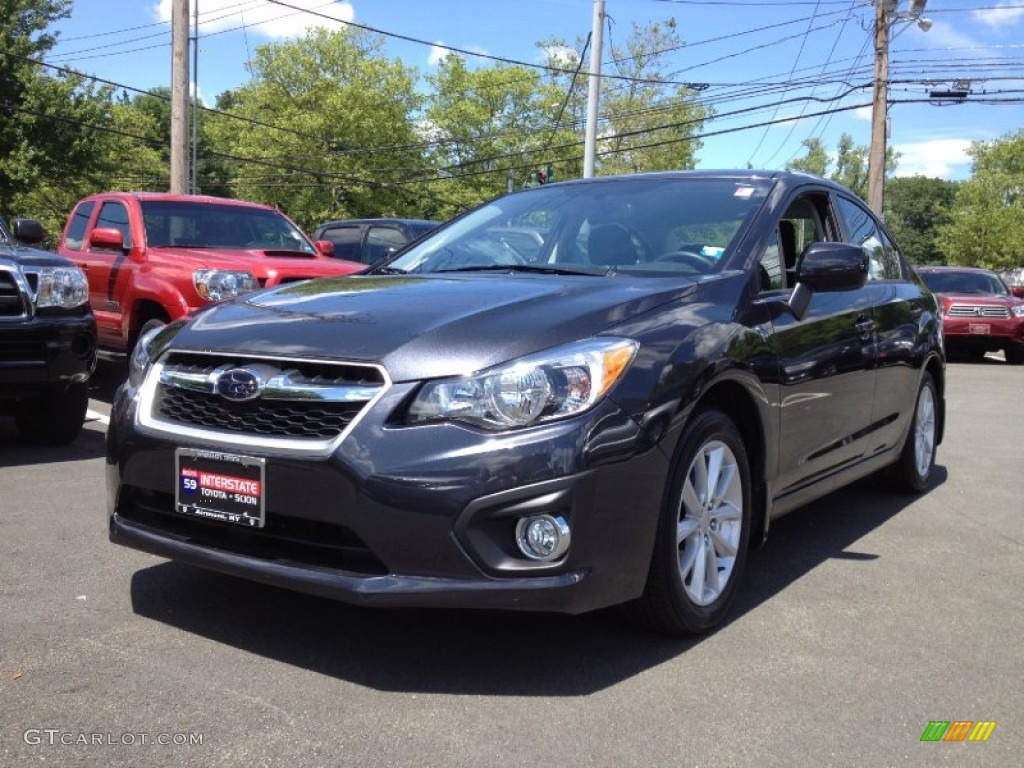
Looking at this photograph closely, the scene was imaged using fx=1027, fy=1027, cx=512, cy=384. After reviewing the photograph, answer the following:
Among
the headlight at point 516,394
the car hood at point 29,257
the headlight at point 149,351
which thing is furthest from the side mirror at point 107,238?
the headlight at point 516,394

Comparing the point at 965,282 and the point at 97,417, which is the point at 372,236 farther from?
the point at 965,282

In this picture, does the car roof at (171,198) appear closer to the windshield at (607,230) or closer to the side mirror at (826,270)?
the windshield at (607,230)

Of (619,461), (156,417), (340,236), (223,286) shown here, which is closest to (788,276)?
(619,461)

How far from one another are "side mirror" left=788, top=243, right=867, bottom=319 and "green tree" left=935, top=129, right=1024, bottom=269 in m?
62.4

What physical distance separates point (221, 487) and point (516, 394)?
0.96 m

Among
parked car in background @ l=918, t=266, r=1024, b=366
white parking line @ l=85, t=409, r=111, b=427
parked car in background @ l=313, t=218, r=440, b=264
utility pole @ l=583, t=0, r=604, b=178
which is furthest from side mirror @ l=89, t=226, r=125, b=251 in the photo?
parked car in background @ l=918, t=266, r=1024, b=366

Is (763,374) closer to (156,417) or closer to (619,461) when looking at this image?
(619,461)

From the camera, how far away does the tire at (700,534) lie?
3211 mm

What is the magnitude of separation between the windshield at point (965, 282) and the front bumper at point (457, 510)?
1632 cm

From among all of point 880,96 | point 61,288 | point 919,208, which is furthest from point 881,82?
point 919,208

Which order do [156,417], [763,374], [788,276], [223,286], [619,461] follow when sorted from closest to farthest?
1. [619,461]
2. [156,417]
3. [763,374]
4. [788,276]
5. [223,286]

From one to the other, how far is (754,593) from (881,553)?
1.01 m

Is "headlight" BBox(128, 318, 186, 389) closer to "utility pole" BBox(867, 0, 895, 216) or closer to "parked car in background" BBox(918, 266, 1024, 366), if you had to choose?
"parked car in background" BBox(918, 266, 1024, 366)

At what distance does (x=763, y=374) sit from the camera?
3.73 meters
